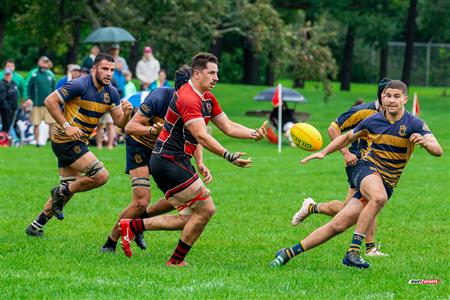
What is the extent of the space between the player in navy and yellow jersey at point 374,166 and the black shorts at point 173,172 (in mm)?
1065

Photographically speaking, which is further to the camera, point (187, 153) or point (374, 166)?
point (374, 166)

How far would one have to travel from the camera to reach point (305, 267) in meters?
9.46

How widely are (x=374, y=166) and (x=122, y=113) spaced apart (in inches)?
118

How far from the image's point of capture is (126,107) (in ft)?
35.0

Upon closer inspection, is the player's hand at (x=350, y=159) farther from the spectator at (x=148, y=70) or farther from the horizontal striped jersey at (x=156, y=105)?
the spectator at (x=148, y=70)

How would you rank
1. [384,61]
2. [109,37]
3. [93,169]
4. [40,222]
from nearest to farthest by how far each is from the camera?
[93,169]
[40,222]
[109,37]
[384,61]

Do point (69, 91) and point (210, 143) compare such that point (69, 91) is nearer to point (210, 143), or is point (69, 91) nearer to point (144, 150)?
point (144, 150)

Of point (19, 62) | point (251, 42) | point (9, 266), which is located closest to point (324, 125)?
point (251, 42)

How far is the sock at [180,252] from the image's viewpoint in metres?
9.25

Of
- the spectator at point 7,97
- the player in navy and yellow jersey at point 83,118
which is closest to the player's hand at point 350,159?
the player in navy and yellow jersey at point 83,118

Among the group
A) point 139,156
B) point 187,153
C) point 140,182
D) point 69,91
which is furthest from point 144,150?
point 187,153

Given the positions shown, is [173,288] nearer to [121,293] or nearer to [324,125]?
[121,293]

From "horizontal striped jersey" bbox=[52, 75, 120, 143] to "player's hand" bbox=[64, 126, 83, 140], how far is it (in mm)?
175

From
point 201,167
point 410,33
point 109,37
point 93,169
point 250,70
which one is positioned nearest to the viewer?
point 201,167
